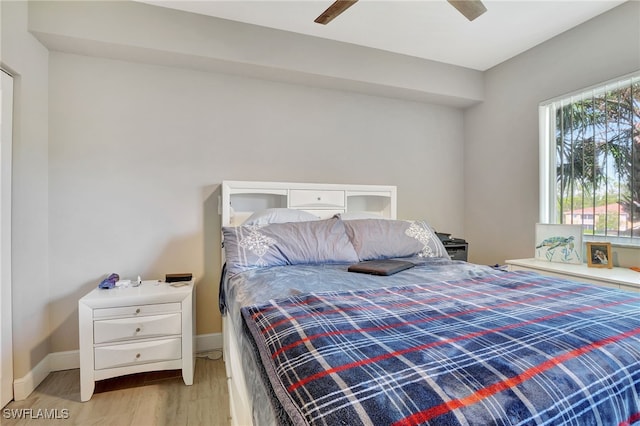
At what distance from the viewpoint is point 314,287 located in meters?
1.35

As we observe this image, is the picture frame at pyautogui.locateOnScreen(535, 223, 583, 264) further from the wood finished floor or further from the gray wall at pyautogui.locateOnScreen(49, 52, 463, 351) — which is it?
the wood finished floor

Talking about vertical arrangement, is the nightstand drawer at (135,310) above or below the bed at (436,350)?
below

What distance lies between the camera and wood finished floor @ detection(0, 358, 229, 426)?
5.35 feet

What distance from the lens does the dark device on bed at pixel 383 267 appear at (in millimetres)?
1662

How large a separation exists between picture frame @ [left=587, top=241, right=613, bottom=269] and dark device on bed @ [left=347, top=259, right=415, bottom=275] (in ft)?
4.69

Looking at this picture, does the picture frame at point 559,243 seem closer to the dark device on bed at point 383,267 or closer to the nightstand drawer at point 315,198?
the dark device on bed at point 383,267

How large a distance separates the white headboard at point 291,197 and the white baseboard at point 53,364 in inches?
37.5

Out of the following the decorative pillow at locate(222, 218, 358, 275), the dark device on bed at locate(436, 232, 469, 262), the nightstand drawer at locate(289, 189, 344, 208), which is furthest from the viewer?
the dark device on bed at locate(436, 232, 469, 262)

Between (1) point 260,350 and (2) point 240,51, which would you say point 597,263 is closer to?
(1) point 260,350

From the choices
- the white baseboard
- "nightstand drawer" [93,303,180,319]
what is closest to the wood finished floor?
the white baseboard

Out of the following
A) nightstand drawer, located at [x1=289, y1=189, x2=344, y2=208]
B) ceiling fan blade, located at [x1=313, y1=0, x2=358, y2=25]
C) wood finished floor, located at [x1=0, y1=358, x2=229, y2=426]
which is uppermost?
ceiling fan blade, located at [x1=313, y1=0, x2=358, y2=25]

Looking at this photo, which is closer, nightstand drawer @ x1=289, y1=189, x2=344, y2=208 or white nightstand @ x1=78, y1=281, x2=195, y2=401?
white nightstand @ x1=78, y1=281, x2=195, y2=401

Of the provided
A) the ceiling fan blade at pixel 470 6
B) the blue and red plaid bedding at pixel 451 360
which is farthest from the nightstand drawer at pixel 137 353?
the ceiling fan blade at pixel 470 6

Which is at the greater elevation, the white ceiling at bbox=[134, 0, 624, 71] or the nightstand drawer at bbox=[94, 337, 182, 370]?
the white ceiling at bbox=[134, 0, 624, 71]
